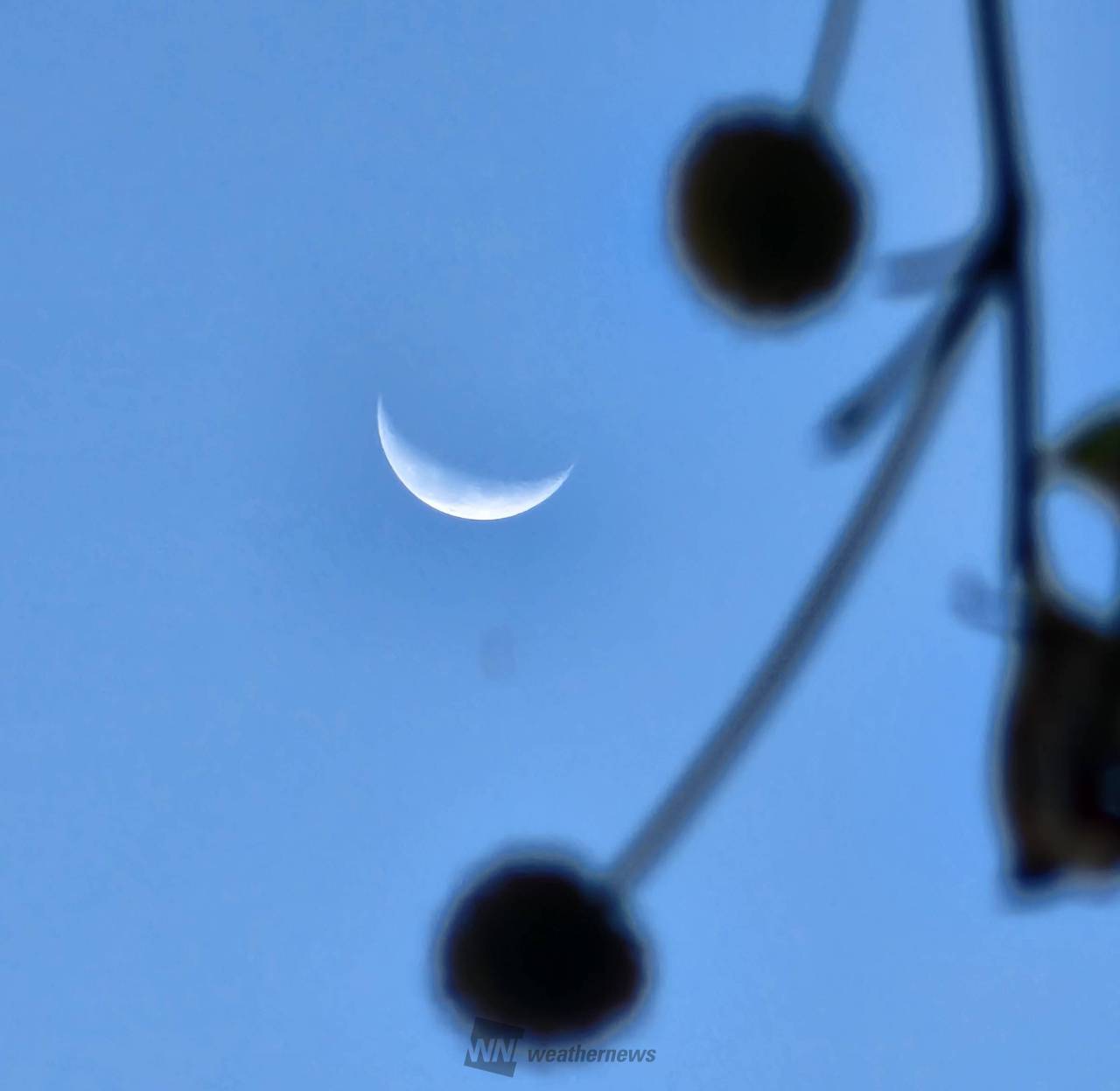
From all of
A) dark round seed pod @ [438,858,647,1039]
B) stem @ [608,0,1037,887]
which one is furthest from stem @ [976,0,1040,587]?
dark round seed pod @ [438,858,647,1039]

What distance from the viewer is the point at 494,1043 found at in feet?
2.98

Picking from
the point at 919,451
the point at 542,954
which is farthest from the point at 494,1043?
the point at 919,451

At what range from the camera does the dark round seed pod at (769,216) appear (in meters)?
0.90

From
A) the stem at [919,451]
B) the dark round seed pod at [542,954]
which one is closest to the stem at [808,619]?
the stem at [919,451]

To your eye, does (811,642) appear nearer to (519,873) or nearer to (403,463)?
(519,873)

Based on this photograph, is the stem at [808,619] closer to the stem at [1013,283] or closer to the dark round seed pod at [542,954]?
the stem at [1013,283]

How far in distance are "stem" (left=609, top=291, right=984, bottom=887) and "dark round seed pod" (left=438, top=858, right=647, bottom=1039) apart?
16 cm

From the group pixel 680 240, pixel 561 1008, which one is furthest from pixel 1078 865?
pixel 680 240

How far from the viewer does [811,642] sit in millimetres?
702

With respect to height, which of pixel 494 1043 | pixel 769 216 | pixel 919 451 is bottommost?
pixel 494 1043

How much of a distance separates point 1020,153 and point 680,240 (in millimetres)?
260

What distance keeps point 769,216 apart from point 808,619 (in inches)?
14.2

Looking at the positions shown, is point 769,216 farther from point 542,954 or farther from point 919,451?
point 542,954

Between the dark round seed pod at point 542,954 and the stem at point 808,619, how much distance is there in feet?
0.53
